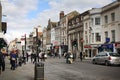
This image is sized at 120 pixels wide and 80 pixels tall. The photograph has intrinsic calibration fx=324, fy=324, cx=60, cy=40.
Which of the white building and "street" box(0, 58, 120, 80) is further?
the white building

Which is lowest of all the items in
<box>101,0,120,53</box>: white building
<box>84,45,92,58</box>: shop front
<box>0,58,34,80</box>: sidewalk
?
<box>0,58,34,80</box>: sidewalk

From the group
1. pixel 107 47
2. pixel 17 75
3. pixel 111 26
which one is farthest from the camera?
pixel 107 47

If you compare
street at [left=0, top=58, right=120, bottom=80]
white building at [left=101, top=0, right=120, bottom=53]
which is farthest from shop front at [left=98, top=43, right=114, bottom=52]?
street at [left=0, top=58, right=120, bottom=80]

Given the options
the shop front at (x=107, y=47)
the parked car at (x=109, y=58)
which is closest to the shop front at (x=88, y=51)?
the shop front at (x=107, y=47)

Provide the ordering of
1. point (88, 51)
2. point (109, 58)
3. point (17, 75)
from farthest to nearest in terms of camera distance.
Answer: point (88, 51) → point (109, 58) → point (17, 75)

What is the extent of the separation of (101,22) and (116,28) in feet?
26.9

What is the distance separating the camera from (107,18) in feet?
199

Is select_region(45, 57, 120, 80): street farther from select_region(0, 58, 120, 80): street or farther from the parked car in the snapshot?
the parked car

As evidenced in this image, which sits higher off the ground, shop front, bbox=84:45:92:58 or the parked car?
shop front, bbox=84:45:92:58

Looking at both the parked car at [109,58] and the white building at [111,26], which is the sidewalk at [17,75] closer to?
the parked car at [109,58]

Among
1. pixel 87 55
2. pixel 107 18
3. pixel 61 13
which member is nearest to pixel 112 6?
pixel 107 18

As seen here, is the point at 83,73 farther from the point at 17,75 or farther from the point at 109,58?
the point at 109,58

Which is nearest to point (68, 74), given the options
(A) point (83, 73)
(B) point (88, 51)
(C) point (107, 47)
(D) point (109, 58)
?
(A) point (83, 73)

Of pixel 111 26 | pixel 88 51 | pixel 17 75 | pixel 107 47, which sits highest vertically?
pixel 111 26
